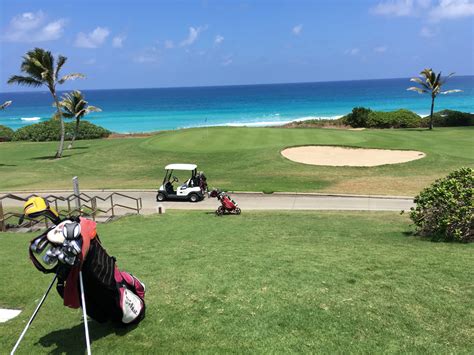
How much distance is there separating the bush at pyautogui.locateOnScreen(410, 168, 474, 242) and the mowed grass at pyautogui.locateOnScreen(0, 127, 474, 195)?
335 inches

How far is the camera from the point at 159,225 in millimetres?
14055

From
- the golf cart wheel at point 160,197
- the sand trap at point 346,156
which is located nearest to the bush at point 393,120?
the sand trap at point 346,156

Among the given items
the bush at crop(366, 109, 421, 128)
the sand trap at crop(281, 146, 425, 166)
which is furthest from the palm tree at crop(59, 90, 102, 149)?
the bush at crop(366, 109, 421, 128)

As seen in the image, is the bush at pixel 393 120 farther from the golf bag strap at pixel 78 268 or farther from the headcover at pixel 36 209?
the headcover at pixel 36 209

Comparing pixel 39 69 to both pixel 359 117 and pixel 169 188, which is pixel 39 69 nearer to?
pixel 169 188

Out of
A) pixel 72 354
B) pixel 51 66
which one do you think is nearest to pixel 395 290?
pixel 72 354

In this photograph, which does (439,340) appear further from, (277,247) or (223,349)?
(277,247)

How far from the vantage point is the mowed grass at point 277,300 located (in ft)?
16.9

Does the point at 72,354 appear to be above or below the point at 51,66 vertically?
below

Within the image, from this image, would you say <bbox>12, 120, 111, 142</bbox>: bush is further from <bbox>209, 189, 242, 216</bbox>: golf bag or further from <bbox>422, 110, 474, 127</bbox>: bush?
<bbox>422, 110, 474, 127</bbox>: bush

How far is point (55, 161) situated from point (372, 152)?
21.8 m

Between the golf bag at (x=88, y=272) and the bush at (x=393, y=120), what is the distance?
43.6 m

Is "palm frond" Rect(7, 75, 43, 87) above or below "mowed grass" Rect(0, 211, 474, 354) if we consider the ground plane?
above

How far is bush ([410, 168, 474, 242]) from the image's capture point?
9953 millimetres
